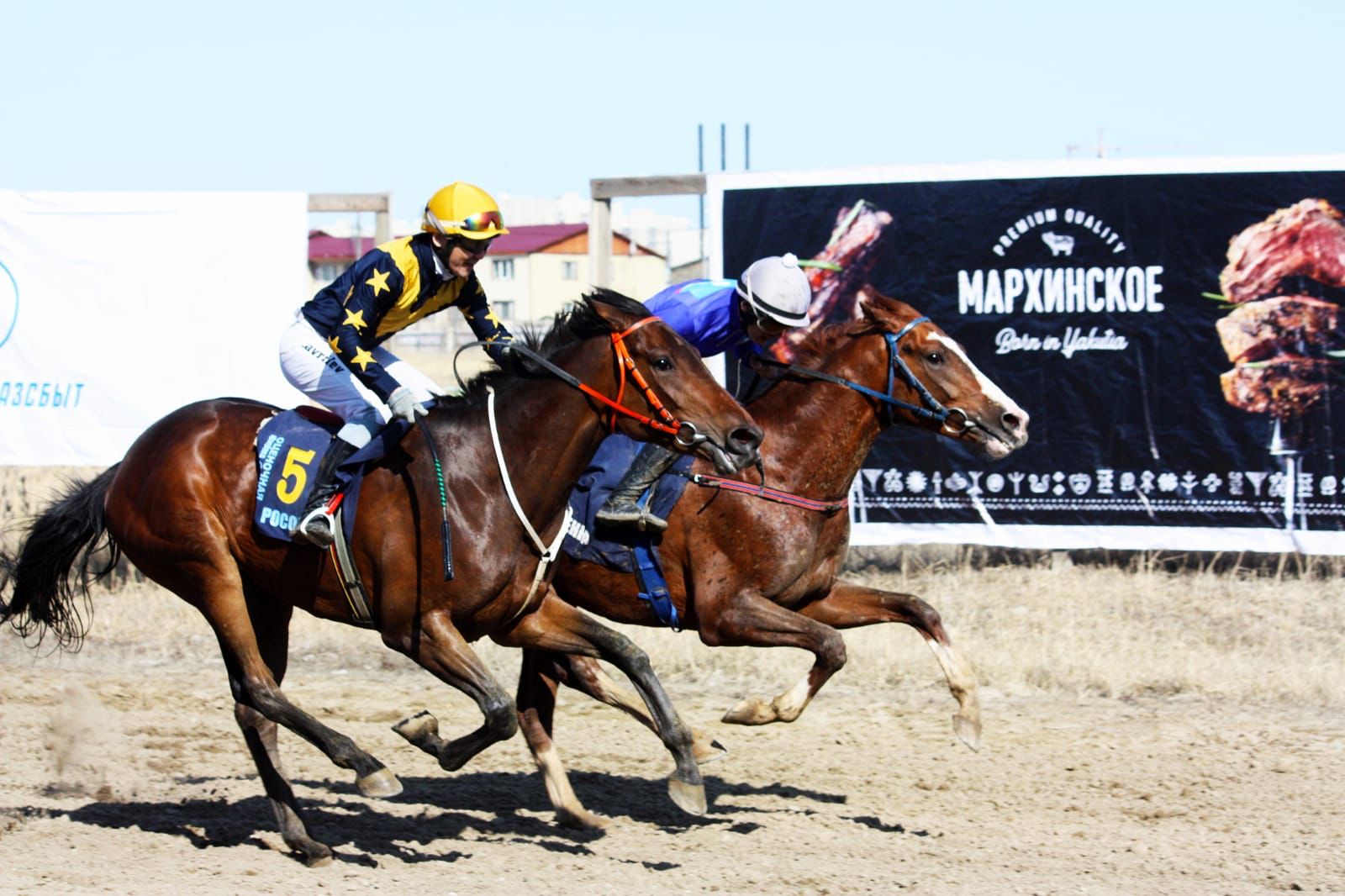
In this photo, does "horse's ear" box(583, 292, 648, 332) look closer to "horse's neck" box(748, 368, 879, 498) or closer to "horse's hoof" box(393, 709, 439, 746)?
"horse's neck" box(748, 368, 879, 498)

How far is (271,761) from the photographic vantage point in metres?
5.47

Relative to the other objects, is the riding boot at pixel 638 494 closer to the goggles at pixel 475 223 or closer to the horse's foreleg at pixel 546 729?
the horse's foreleg at pixel 546 729

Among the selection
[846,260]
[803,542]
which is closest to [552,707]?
[803,542]

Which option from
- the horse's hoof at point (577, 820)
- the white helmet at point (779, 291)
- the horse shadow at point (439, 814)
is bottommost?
the horse shadow at point (439, 814)

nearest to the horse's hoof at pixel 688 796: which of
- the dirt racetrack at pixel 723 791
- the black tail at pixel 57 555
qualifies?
the dirt racetrack at pixel 723 791

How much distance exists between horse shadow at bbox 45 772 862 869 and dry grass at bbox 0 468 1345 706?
1.61m

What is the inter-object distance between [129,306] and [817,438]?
5977mm

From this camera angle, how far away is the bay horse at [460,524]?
16.4 feet

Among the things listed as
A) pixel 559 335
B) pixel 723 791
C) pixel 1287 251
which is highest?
pixel 1287 251

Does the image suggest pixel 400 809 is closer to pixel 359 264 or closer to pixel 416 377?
pixel 416 377

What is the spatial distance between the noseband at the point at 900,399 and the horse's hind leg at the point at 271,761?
233cm

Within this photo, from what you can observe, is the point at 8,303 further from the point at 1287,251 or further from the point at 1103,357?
the point at 1287,251

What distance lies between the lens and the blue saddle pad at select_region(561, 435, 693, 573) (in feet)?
19.0

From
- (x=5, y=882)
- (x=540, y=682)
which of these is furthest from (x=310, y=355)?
(x=5, y=882)
